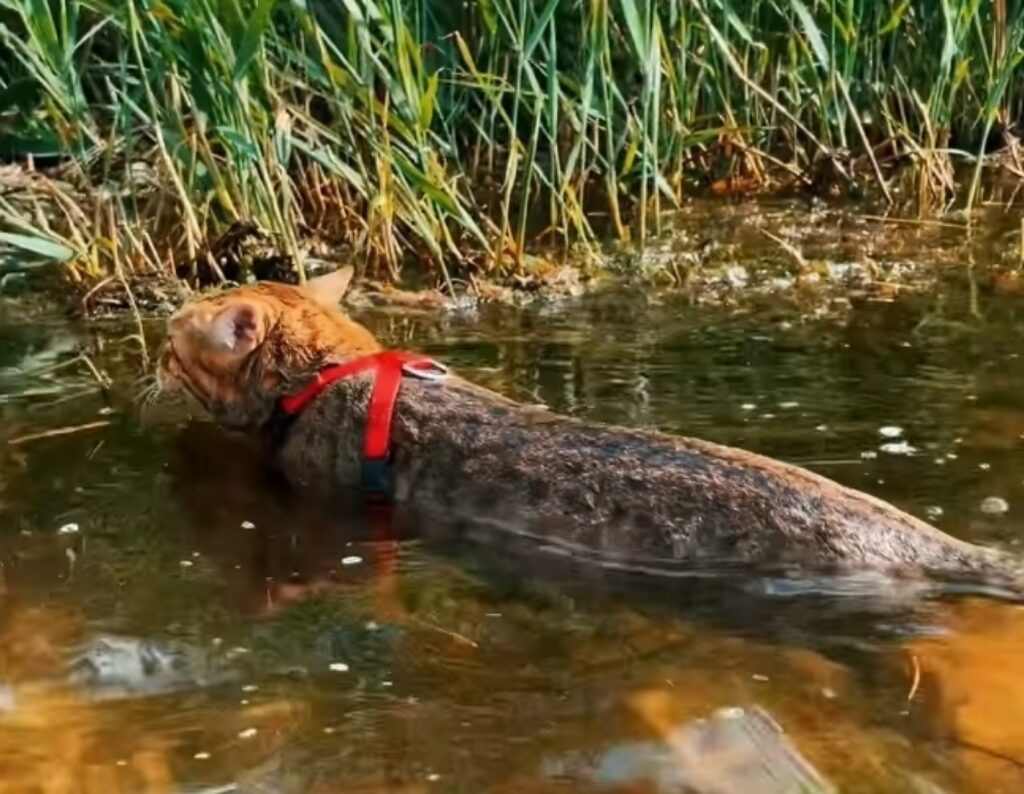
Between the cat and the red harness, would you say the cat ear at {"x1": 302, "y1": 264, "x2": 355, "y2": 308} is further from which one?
the red harness

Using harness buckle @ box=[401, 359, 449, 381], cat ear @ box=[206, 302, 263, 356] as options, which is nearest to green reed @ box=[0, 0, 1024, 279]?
cat ear @ box=[206, 302, 263, 356]

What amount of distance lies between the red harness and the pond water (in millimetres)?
194

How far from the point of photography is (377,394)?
4934 millimetres

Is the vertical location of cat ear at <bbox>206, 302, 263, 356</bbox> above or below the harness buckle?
above

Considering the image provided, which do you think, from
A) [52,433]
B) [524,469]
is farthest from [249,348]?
[524,469]

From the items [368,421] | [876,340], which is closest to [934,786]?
[368,421]

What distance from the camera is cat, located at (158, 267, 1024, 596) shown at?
4059mm

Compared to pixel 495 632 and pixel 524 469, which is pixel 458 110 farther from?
pixel 495 632

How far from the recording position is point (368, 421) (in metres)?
4.92

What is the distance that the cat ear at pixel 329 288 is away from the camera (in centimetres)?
554

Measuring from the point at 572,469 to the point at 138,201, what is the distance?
144 inches

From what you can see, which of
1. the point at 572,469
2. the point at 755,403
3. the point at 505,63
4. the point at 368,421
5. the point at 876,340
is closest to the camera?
the point at 572,469

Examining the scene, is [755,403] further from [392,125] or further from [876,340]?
[392,125]

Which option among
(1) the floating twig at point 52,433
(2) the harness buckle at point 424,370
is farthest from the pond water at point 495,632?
(2) the harness buckle at point 424,370
